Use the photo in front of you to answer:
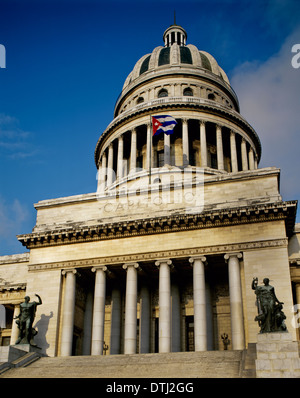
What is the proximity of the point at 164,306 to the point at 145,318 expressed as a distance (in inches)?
133

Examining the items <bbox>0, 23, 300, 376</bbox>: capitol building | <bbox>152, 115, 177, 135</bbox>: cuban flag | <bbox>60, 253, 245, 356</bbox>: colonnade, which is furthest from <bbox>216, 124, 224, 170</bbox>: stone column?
<bbox>60, 253, 245, 356</bbox>: colonnade

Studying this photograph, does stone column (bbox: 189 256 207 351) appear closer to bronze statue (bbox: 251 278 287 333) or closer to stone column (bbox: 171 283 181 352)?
stone column (bbox: 171 283 181 352)

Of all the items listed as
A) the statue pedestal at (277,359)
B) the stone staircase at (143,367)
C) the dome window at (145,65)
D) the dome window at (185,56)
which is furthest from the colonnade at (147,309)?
the dome window at (145,65)

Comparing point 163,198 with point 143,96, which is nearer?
point 163,198

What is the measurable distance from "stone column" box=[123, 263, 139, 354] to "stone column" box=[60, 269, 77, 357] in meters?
3.84

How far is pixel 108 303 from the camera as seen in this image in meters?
37.2

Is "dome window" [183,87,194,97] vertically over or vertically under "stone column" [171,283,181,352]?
over

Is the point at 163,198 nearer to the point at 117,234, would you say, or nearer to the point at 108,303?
the point at 117,234

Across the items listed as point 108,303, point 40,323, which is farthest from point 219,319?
point 40,323

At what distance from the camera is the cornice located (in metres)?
32.0

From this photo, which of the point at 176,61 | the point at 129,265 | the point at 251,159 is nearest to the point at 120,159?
the point at 251,159

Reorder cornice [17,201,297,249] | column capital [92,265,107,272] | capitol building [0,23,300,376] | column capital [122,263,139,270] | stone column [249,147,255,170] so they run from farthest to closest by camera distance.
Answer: stone column [249,147,255,170] → column capital [92,265,107,272] → column capital [122,263,139,270] → cornice [17,201,297,249] → capitol building [0,23,300,376]

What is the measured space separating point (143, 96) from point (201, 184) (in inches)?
1034

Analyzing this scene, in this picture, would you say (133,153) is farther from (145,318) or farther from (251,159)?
(145,318)
